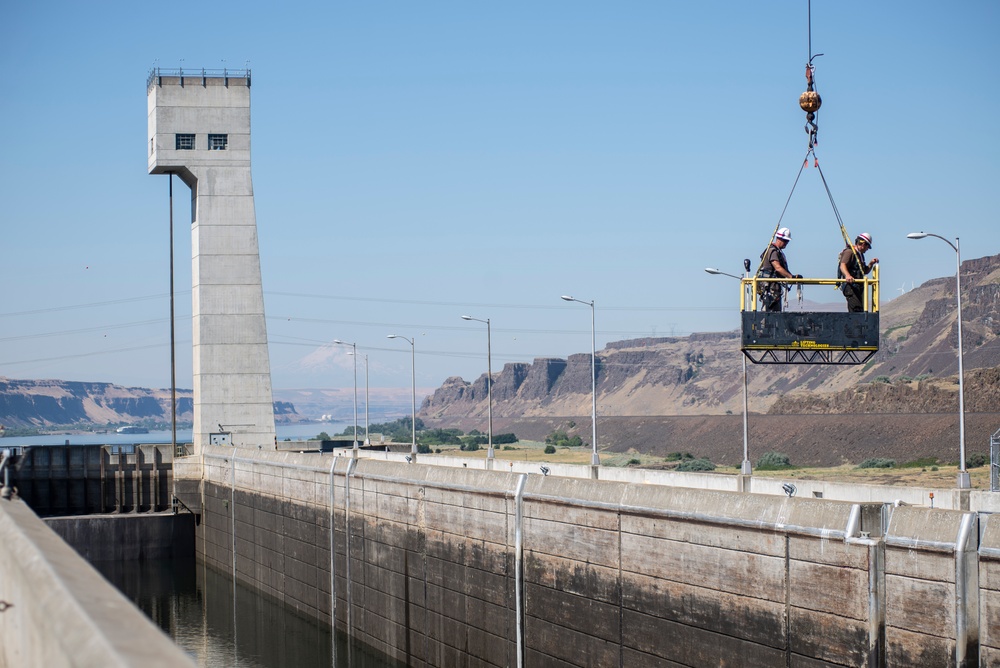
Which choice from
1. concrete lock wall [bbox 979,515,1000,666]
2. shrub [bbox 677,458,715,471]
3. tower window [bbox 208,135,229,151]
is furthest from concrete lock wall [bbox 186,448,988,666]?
shrub [bbox 677,458,715,471]

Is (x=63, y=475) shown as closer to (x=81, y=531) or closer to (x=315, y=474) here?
(x=81, y=531)

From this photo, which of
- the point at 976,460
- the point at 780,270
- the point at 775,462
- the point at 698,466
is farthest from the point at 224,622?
the point at 775,462

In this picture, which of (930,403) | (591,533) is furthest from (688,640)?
(930,403)

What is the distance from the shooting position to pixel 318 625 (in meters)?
38.0

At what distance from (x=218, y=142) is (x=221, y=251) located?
525 centimetres

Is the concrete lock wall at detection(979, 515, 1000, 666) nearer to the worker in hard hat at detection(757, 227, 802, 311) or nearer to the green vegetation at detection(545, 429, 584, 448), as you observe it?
the worker in hard hat at detection(757, 227, 802, 311)

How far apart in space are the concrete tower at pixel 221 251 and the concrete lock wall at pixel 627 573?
18.4 metres

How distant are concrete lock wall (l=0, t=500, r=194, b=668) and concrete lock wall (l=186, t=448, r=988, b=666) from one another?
9787 millimetres

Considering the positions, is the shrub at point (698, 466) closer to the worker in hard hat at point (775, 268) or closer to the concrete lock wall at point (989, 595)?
the worker in hard hat at point (775, 268)

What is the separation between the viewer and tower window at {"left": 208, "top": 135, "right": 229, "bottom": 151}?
5772cm

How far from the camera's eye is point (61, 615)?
825cm

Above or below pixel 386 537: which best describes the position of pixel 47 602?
above

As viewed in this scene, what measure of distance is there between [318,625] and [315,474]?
4.75 metres

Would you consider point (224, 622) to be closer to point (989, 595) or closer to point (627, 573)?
point (627, 573)
